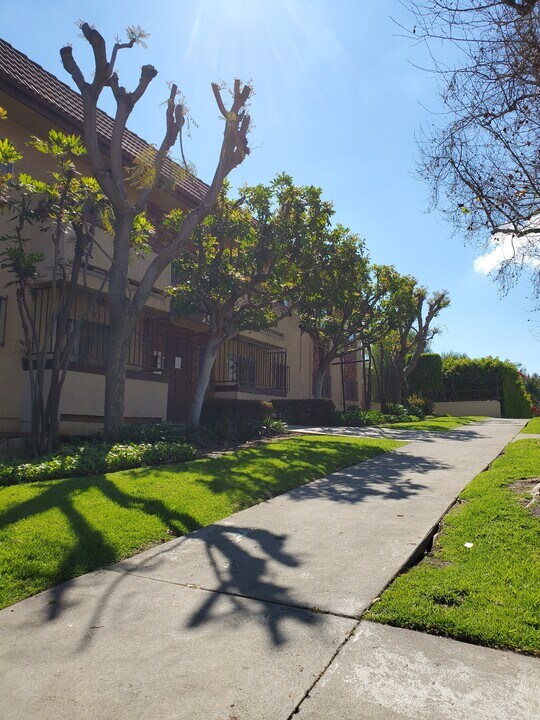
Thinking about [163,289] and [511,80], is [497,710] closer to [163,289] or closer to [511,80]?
[511,80]

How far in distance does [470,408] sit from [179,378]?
63.8 ft

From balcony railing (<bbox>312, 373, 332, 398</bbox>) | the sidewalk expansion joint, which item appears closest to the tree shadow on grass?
the sidewalk expansion joint

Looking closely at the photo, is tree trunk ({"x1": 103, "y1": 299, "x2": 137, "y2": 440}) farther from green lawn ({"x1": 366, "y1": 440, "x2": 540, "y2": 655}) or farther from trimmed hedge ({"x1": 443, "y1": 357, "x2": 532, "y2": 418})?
trimmed hedge ({"x1": 443, "y1": 357, "x2": 532, "y2": 418})

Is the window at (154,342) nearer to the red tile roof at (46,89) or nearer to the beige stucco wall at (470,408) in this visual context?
the red tile roof at (46,89)

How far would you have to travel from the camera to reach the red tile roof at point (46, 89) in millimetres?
10981

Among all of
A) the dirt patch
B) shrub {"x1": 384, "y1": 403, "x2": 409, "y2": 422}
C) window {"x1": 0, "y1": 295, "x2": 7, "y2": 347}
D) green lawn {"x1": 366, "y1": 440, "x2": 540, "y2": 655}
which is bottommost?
green lawn {"x1": 366, "y1": 440, "x2": 540, "y2": 655}

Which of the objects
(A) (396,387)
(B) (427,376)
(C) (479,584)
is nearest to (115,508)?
(C) (479,584)

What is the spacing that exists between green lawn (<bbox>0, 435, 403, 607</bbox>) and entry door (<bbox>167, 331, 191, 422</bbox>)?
8.20 meters

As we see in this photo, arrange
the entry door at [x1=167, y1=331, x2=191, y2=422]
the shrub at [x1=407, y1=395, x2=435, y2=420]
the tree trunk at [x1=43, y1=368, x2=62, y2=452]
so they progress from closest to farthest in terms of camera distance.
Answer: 1. the tree trunk at [x1=43, y1=368, x2=62, y2=452]
2. the entry door at [x1=167, y1=331, x2=191, y2=422]
3. the shrub at [x1=407, y1=395, x2=435, y2=420]

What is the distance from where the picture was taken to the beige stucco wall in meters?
29.8

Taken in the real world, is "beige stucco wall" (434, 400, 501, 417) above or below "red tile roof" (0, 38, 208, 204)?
below

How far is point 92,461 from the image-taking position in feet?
25.2

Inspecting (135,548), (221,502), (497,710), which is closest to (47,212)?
(221,502)

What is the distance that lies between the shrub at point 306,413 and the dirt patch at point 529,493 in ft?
38.3
